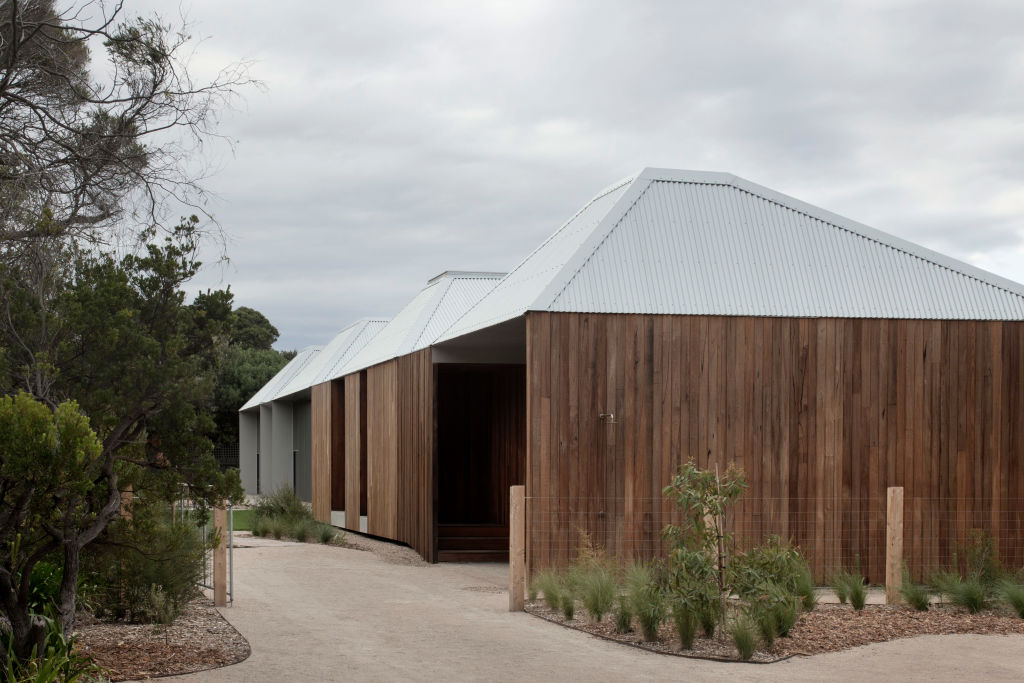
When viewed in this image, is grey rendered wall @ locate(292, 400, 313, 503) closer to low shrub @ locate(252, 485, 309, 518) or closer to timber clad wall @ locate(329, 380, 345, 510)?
timber clad wall @ locate(329, 380, 345, 510)

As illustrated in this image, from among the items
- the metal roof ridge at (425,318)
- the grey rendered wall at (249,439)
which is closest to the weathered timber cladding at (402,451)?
the metal roof ridge at (425,318)

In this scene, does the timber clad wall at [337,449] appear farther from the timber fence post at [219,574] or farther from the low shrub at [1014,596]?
the low shrub at [1014,596]

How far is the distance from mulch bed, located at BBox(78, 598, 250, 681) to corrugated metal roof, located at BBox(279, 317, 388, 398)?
49.2ft

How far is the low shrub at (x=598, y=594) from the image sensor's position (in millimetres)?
10758

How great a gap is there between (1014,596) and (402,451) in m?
10.9

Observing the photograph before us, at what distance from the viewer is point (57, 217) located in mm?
9281

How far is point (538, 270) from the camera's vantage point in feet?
52.2

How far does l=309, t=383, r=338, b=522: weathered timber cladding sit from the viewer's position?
25.1 metres

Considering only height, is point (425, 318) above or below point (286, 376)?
above

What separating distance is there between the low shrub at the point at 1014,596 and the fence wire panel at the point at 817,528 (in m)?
2.57

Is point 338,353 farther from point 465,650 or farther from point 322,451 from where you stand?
point 465,650

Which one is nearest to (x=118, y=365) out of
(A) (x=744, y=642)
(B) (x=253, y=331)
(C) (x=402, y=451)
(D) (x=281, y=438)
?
(A) (x=744, y=642)

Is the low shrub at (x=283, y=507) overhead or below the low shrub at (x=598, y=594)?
below

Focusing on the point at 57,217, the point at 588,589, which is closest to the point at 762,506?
the point at 588,589
